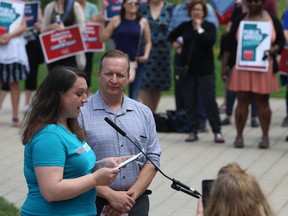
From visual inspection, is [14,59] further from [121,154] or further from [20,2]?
[121,154]

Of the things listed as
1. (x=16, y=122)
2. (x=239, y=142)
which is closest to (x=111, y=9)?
(x=16, y=122)

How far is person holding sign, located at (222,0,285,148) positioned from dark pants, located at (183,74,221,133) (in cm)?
40

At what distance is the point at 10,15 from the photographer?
1352 centimetres

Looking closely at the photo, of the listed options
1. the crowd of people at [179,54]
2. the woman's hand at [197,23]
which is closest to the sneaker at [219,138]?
the crowd of people at [179,54]

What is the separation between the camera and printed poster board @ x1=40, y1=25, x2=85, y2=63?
13.8 metres

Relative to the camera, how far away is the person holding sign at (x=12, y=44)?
13430mm

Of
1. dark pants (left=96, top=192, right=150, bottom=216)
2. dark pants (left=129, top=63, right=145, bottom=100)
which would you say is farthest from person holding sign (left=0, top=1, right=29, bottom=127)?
dark pants (left=96, top=192, right=150, bottom=216)

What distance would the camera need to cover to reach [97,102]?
6.22 meters

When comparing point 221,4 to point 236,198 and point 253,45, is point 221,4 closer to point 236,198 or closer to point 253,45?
point 253,45

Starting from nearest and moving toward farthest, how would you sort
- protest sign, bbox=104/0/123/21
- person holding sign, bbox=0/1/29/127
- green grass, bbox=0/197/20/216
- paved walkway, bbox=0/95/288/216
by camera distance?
1. green grass, bbox=0/197/20/216
2. paved walkway, bbox=0/95/288/216
3. person holding sign, bbox=0/1/29/127
4. protest sign, bbox=104/0/123/21

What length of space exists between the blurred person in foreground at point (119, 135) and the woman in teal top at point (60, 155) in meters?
0.48

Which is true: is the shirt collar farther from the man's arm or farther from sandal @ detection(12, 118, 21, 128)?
sandal @ detection(12, 118, 21, 128)

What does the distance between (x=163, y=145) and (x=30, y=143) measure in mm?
7285

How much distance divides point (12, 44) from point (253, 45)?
3.43 m
